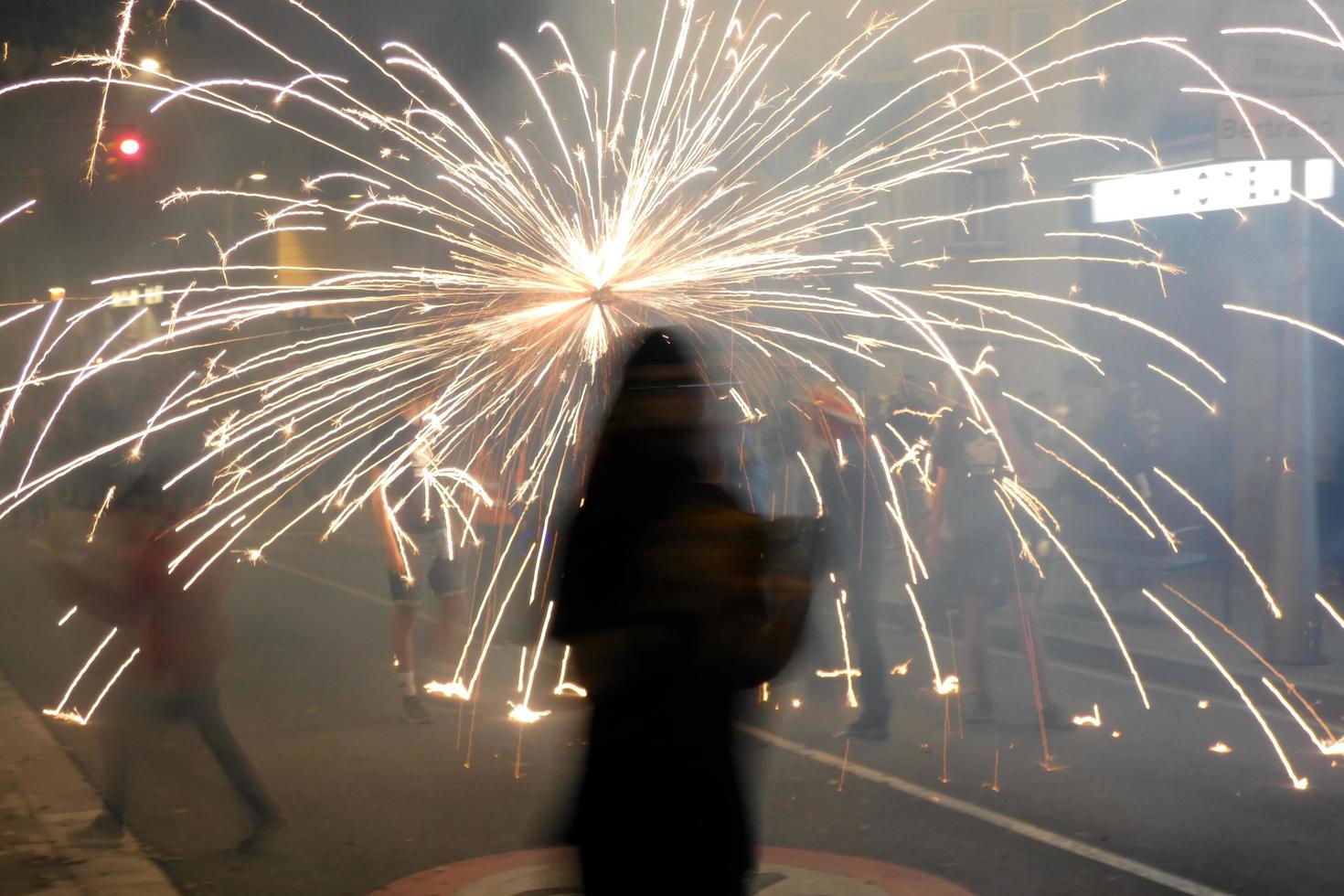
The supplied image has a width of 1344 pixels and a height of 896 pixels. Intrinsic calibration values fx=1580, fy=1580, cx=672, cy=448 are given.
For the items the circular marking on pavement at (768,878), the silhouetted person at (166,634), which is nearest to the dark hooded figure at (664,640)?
the circular marking on pavement at (768,878)

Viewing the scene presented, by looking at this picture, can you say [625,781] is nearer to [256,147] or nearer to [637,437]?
[637,437]

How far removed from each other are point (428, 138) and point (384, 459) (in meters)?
1.92

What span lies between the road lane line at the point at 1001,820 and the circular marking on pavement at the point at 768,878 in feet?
1.82

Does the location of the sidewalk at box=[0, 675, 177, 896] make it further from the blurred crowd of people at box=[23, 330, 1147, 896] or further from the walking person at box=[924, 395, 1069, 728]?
the walking person at box=[924, 395, 1069, 728]

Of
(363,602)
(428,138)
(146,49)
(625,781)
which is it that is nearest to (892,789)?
(625,781)

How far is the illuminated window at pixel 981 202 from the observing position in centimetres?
3231

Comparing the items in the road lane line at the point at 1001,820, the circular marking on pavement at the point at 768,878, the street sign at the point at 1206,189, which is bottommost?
the circular marking on pavement at the point at 768,878

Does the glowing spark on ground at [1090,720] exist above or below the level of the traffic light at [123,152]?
below

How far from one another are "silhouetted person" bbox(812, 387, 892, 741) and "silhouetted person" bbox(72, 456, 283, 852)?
334cm

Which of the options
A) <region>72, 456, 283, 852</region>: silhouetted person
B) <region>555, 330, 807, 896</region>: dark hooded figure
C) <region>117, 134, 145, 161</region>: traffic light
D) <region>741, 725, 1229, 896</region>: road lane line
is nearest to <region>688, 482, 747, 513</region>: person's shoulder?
<region>555, 330, 807, 896</region>: dark hooded figure

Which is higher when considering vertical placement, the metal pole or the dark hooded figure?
the metal pole

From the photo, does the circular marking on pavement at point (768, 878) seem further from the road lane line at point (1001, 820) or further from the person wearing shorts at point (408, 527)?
the person wearing shorts at point (408, 527)

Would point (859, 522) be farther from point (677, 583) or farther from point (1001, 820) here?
point (677, 583)

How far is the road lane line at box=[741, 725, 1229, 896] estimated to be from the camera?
19.0ft
